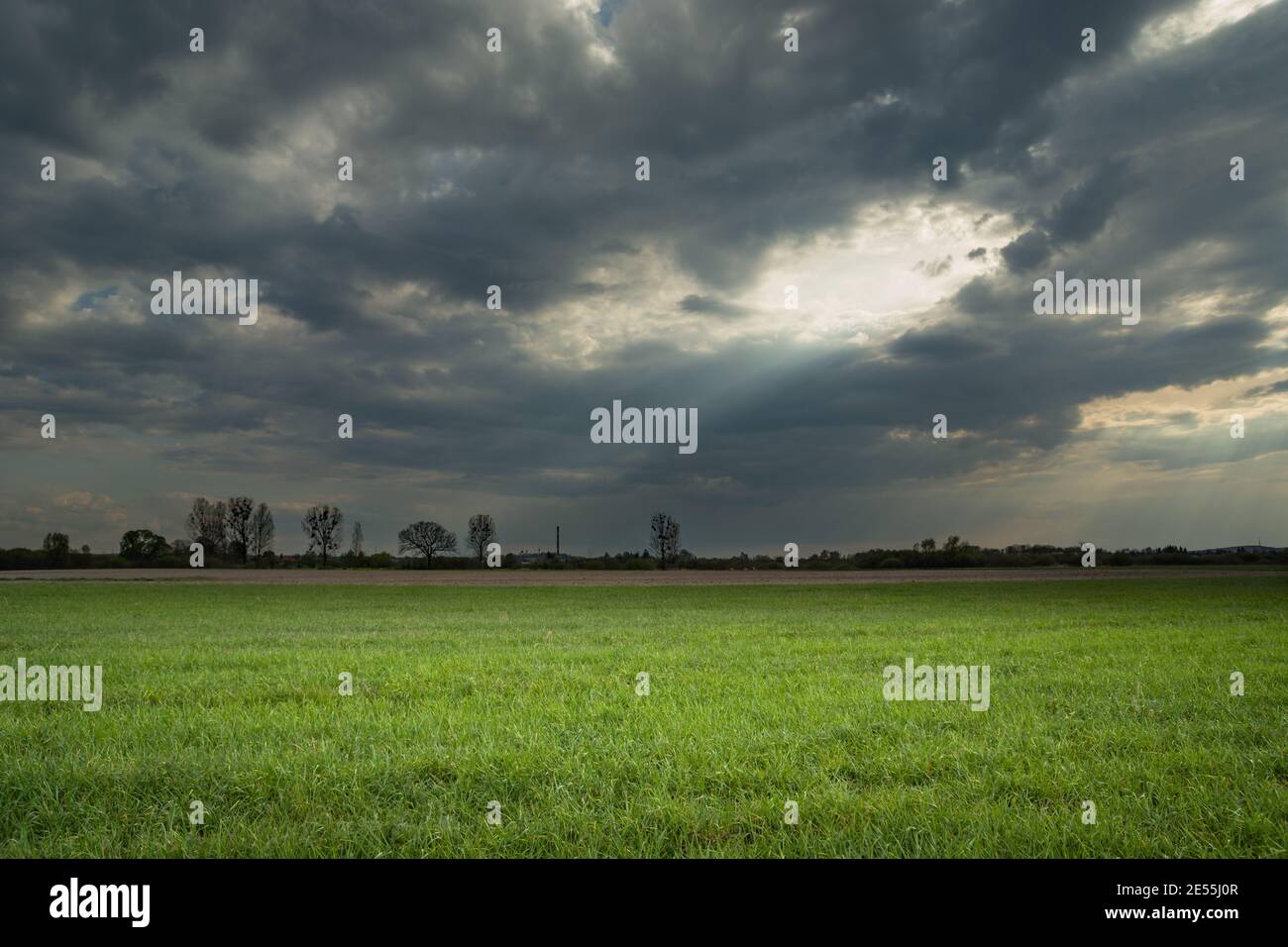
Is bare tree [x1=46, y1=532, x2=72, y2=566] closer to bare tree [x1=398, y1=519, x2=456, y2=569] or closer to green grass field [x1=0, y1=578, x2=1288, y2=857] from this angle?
bare tree [x1=398, y1=519, x2=456, y2=569]

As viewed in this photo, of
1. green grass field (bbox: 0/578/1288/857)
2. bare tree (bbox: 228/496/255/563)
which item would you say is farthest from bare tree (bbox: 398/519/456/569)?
green grass field (bbox: 0/578/1288/857)

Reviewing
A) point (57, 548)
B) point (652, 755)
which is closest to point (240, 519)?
point (57, 548)

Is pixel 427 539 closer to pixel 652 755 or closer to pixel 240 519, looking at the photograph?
pixel 240 519

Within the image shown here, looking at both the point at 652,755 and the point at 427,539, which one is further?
the point at 427,539

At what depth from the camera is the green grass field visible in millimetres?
5234

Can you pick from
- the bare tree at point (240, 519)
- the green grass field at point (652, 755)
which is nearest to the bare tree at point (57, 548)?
the bare tree at point (240, 519)

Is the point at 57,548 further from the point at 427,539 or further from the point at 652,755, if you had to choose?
the point at 652,755

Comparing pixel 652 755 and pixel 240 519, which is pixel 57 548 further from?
pixel 652 755

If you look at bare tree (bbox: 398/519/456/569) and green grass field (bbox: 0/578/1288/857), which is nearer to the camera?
green grass field (bbox: 0/578/1288/857)

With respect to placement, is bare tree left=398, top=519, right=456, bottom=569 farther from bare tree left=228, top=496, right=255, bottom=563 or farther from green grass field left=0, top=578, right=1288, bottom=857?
green grass field left=0, top=578, right=1288, bottom=857

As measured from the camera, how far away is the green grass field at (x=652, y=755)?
17.2 ft

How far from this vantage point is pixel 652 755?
7.10 metres

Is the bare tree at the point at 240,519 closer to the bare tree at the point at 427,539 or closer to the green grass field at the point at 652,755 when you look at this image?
the bare tree at the point at 427,539
